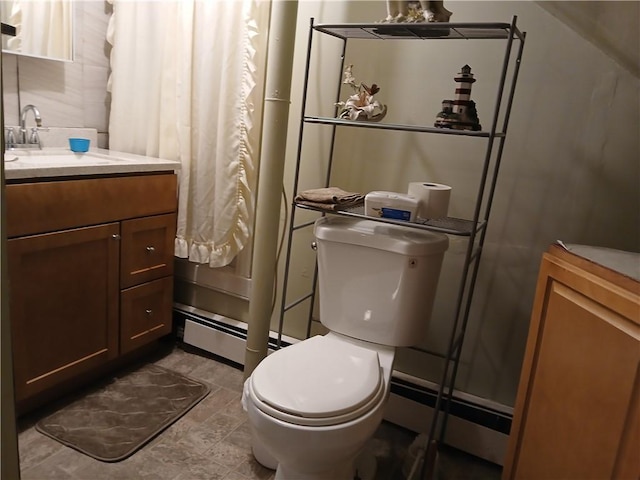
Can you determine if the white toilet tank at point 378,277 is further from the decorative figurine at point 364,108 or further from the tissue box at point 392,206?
the decorative figurine at point 364,108

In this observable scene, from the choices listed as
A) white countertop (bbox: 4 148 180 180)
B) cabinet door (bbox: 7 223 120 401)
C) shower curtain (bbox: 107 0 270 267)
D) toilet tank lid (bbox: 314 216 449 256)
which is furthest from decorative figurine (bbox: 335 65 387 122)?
cabinet door (bbox: 7 223 120 401)

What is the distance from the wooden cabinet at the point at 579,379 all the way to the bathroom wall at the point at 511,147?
1.20ft

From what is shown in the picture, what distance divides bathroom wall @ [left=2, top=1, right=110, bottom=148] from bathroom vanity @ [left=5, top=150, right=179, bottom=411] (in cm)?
19

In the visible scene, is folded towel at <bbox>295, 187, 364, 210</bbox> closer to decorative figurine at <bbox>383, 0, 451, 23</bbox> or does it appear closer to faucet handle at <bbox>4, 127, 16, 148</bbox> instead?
decorative figurine at <bbox>383, 0, 451, 23</bbox>

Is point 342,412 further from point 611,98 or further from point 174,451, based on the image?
point 611,98

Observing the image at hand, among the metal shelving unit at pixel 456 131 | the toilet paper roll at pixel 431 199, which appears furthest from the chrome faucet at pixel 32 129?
the toilet paper roll at pixel 431 199

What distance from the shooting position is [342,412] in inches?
47.6

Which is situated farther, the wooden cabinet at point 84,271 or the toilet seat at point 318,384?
the wooden cabinet at point 84,271

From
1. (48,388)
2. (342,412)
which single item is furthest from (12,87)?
(342,412)

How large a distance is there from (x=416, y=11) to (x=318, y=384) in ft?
3.62

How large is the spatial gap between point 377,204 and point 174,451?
1.07 metres

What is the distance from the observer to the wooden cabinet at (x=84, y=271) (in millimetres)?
1508

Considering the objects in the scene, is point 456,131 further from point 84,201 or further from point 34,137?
point 34,137

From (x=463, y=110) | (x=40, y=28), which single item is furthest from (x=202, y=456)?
(x=40, y=28)
